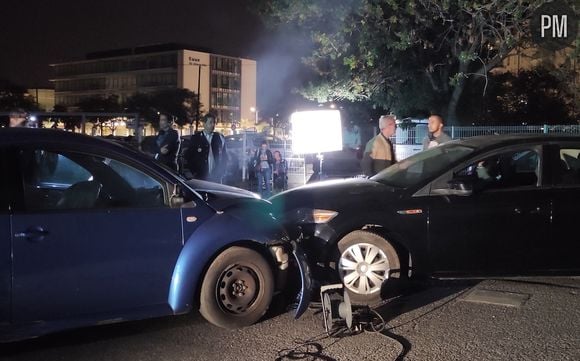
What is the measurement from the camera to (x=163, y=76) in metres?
112

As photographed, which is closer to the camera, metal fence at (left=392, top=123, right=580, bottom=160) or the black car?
the black car

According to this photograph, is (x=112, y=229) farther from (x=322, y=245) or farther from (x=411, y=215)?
(x=411, y=215)

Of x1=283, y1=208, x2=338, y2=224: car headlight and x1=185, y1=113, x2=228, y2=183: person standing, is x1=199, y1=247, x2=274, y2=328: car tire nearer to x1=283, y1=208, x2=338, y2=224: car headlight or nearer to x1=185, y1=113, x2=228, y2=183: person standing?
x1=283, y1=208, x2=338, y2=224: car headlight

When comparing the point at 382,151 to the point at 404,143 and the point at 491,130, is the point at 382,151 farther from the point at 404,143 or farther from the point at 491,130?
the point at 404,143

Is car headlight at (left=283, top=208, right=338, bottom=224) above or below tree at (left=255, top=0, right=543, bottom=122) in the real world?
below

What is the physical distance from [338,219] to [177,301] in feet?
5.99

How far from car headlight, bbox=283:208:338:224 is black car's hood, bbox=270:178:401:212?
5 centimetres

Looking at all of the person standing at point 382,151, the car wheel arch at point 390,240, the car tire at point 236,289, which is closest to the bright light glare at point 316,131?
the person standing at point 382,151

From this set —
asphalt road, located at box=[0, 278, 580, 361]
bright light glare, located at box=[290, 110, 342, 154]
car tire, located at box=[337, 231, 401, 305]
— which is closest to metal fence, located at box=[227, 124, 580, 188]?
bright light glare, located at box=[290, 110, 342, 154]

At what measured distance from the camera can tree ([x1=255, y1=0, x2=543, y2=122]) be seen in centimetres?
1554

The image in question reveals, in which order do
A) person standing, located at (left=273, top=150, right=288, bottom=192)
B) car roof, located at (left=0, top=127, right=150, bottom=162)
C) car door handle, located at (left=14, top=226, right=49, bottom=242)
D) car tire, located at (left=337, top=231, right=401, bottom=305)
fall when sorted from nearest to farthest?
1. car door handle, located at (left=14, top=226, right=49, bottom=242)
2. car roof, located at (left=0, top=127, right=150, bottom=162)
3. car tire, located at (left=337, top=231, right=401, bottom=305)
4. person standing, located at (left=273, top=150, right=288, bottom=192)

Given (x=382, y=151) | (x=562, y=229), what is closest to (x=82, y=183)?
(x=382, y=151)

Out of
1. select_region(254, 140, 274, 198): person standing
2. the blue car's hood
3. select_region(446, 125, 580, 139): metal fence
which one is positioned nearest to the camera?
the blue car's hood

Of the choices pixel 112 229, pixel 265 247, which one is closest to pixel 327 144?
pixel 265 247
